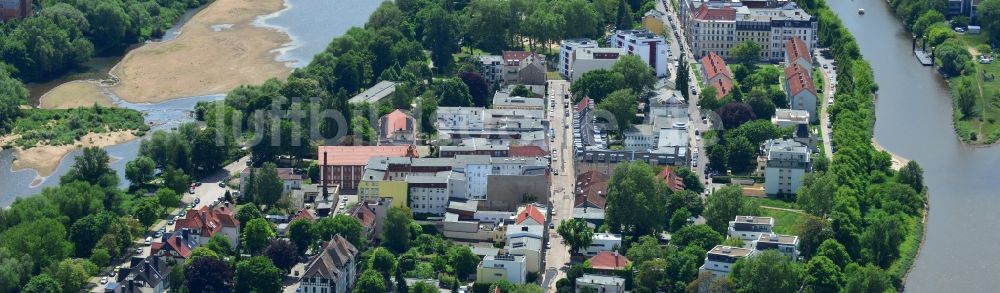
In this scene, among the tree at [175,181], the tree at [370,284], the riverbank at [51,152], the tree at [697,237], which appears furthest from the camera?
the riverbank at [51,152]

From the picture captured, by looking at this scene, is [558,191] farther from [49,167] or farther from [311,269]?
[49,167]

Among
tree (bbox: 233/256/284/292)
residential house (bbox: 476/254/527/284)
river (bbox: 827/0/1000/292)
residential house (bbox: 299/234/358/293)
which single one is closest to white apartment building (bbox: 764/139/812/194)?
river (bbox: 827/0/1000/292)

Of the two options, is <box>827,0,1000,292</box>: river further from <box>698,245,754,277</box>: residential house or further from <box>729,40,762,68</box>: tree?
<box>698,245,754,277</box>: residential house

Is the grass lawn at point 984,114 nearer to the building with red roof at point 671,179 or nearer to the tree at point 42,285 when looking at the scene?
the building with red roof at point 671,179

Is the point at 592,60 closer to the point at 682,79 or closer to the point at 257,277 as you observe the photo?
the point at 682,79

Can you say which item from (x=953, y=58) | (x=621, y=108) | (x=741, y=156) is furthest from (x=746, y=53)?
(x=741, y=156)

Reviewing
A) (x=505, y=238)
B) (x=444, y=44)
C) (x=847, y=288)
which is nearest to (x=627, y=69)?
(x=444, y=44)

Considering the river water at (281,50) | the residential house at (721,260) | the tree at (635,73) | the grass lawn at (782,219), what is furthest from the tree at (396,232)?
the tree at (635,73)
